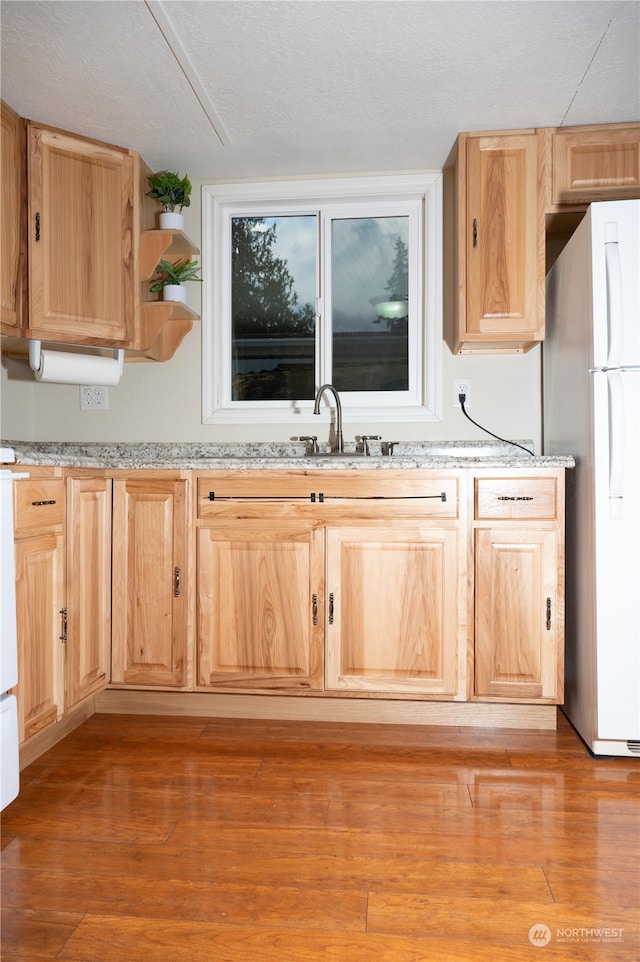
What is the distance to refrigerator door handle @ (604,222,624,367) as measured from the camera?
2.05 meters

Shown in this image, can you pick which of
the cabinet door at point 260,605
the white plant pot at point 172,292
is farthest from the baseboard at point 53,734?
the white plant pot at point 172,292

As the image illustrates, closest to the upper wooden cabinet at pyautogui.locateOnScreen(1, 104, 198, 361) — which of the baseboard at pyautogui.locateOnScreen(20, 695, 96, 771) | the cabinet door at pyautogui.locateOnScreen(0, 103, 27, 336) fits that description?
the cabinet door at pyautogui.locateOnScreen(0, 103, 27, 336)

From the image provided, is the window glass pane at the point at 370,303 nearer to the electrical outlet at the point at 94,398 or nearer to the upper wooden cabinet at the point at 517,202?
the upper wooden cabinet at the point at 517,202

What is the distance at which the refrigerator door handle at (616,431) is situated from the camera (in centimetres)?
205

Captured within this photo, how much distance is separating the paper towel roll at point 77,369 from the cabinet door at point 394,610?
3.70 feet

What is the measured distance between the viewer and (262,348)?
3.06 m

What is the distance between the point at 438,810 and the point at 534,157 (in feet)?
7.43

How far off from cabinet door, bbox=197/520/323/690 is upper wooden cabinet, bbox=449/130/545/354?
1.08m

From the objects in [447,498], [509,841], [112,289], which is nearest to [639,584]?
[447,498]

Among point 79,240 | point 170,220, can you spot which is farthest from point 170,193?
point 79,240

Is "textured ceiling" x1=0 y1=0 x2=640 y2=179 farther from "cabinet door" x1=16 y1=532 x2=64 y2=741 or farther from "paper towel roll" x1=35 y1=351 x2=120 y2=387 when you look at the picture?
"cabinet door" x1=16 y1=532 x2=64 y2=741

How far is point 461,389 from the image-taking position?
2.88 m

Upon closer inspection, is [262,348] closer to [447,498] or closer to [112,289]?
[112,289]

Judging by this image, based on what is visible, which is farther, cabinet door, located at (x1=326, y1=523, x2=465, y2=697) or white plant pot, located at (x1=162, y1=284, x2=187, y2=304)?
white plant pot, located at (x1=162, y1=284, x2=187, y2=304)
